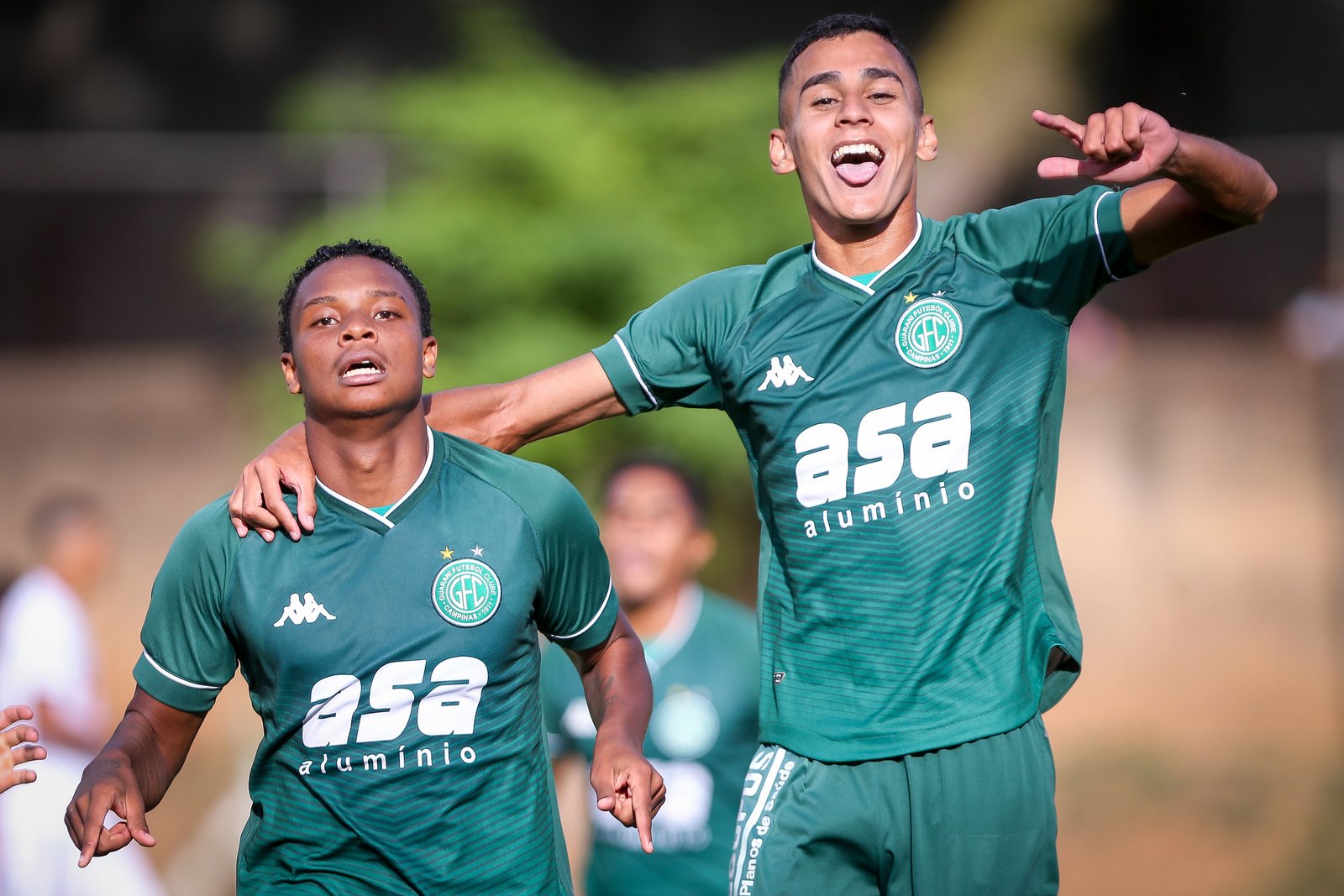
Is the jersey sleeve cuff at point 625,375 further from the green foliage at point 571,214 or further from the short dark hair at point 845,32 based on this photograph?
the green foliage at point 571,214

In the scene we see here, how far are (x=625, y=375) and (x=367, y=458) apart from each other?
0.67 metres

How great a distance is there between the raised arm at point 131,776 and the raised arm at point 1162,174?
2351mm

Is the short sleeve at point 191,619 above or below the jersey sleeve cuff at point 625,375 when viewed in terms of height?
below

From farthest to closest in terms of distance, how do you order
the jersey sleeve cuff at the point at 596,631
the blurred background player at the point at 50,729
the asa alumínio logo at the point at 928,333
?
the blurred background player at the point at 50,729
the jersey sleeve cuff at the point at 596,631
the asa alumínio logo at the point at 928,333

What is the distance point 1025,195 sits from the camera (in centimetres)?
1161

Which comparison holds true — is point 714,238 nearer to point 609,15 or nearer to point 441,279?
point 441,279

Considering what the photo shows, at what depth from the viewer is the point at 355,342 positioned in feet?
11.6

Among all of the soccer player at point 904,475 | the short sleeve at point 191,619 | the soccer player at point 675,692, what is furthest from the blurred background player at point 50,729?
the soccer player at point 904,475

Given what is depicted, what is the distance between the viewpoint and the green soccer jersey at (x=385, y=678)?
3.42m

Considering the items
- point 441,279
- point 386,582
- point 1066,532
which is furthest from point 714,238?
point 386,582

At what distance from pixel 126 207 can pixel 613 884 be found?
6665mm

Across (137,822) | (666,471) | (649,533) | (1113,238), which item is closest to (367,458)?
(137,822)

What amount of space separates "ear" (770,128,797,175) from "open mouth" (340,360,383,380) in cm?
108

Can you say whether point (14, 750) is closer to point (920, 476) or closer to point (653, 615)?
point (920, 476)
